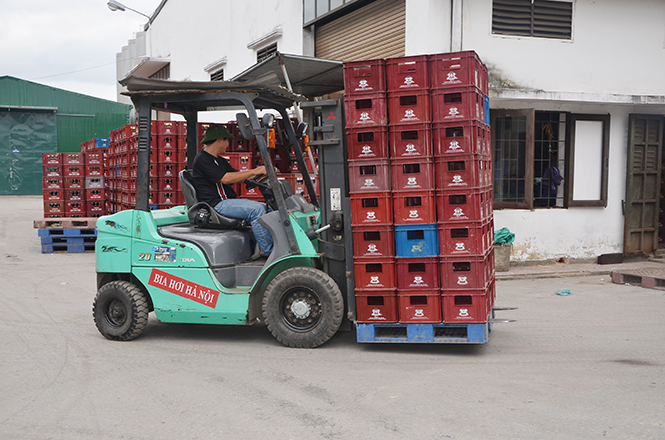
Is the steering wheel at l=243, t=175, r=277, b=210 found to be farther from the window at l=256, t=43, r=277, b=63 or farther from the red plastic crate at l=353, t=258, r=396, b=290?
the window at l=256, t=43, r=277, b=63

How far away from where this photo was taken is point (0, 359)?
5.79 metres

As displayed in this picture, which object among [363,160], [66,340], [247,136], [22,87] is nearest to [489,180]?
[363,160]

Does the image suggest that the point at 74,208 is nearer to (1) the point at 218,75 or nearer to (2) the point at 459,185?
(1) the point at 218,75

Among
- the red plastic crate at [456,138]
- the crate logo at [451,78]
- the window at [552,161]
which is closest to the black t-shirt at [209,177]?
the red plastic crate at [456,138]

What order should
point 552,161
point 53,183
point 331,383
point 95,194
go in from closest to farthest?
point 331,383 < point 552,161 < point 53,183 < point 95,194

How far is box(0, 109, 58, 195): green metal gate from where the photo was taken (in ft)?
118

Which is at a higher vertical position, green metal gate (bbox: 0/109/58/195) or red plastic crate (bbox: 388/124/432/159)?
green metal gate (bbox: 0/109/58/195)

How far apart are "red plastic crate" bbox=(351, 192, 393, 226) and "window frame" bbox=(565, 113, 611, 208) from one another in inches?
288

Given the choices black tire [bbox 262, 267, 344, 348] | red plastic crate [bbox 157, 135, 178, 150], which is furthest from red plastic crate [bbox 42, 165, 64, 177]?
black tire [bbox 262, 267, 344, 348]

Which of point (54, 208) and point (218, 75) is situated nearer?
point (54, 208)

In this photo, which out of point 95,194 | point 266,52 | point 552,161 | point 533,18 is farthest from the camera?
point 266,52

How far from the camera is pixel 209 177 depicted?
648cm

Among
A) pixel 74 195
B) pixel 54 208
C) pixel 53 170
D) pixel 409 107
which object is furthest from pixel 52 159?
pixel 409 107

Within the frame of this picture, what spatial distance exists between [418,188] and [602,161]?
25.8ft
